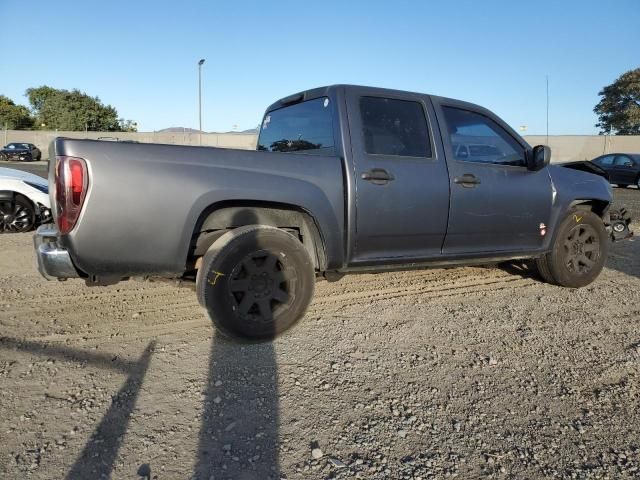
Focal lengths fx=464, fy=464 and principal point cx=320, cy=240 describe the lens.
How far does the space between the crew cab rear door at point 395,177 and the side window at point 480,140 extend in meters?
0.25

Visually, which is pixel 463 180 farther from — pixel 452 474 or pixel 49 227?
pixel 49 227

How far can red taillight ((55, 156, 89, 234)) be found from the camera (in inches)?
106

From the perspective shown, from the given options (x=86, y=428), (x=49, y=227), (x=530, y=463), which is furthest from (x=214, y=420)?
(x=49, y=227)

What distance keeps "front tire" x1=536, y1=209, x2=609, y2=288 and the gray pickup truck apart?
2 cm

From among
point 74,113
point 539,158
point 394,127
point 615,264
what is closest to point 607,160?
point 615,264

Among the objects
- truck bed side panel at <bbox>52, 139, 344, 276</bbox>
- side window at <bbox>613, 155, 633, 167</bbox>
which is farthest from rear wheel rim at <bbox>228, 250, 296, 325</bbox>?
side window at <bbox>613, 155, 633, 167</bbox>

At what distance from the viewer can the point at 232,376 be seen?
9.18ft

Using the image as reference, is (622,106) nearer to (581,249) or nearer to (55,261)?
(581,249)

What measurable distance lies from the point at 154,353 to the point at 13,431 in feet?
3.13

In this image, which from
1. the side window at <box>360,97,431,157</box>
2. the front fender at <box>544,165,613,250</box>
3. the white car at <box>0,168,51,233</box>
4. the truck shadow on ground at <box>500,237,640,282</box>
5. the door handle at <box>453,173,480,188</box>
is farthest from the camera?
the white car at <box>0,168,51,233</box>

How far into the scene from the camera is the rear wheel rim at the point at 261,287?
126 inches

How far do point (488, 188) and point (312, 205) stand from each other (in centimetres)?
170

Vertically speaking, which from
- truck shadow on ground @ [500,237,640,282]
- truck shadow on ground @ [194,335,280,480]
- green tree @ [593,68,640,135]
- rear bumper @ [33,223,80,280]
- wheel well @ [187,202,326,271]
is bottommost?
truck shadow on ground @ [194,335,280,480]

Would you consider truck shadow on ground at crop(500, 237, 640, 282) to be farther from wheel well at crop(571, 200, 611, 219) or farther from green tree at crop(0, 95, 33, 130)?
green tree at crop(0, 95, 33, 130)
